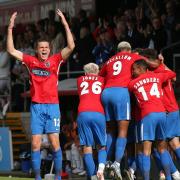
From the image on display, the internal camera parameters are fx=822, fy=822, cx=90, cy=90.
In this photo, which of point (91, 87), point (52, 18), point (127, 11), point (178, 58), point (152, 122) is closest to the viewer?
point (152, 122)

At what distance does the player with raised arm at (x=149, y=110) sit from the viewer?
47.0 feet

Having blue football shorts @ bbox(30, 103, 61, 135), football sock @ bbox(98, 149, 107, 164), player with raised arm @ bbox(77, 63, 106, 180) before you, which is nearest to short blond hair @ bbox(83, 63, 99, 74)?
player with raised arm @ bbox(77, 63, 106, 180)

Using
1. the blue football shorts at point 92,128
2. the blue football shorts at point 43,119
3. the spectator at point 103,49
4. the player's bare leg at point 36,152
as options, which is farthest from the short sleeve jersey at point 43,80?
the spectator at point 103,49

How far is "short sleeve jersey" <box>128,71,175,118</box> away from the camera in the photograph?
1438 centimetres

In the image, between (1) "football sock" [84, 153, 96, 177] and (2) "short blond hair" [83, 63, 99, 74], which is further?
(2) "short blond hair" [83, 63, 99, 74]

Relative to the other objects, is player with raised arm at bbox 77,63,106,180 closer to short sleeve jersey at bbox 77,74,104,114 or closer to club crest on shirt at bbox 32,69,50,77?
short sleeve jersey at bbox 77,74,104,114

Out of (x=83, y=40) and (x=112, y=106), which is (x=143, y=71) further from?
(x=83, y=40)

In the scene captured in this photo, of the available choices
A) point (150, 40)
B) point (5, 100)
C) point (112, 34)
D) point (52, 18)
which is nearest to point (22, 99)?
point (5, 100)

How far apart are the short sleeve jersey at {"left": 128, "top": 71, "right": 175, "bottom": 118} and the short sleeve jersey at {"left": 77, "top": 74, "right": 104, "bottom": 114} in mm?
1070

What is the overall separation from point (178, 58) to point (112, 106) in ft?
11.3

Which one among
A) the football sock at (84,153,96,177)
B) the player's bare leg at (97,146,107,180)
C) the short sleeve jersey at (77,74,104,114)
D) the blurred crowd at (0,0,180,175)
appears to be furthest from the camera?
the blurred crowd at (0,0,180,175)

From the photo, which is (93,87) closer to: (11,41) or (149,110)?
(149,110)

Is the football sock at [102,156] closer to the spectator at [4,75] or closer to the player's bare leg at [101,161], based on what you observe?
the player's bare leg at [101,161]

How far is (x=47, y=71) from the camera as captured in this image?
14.7 meters
